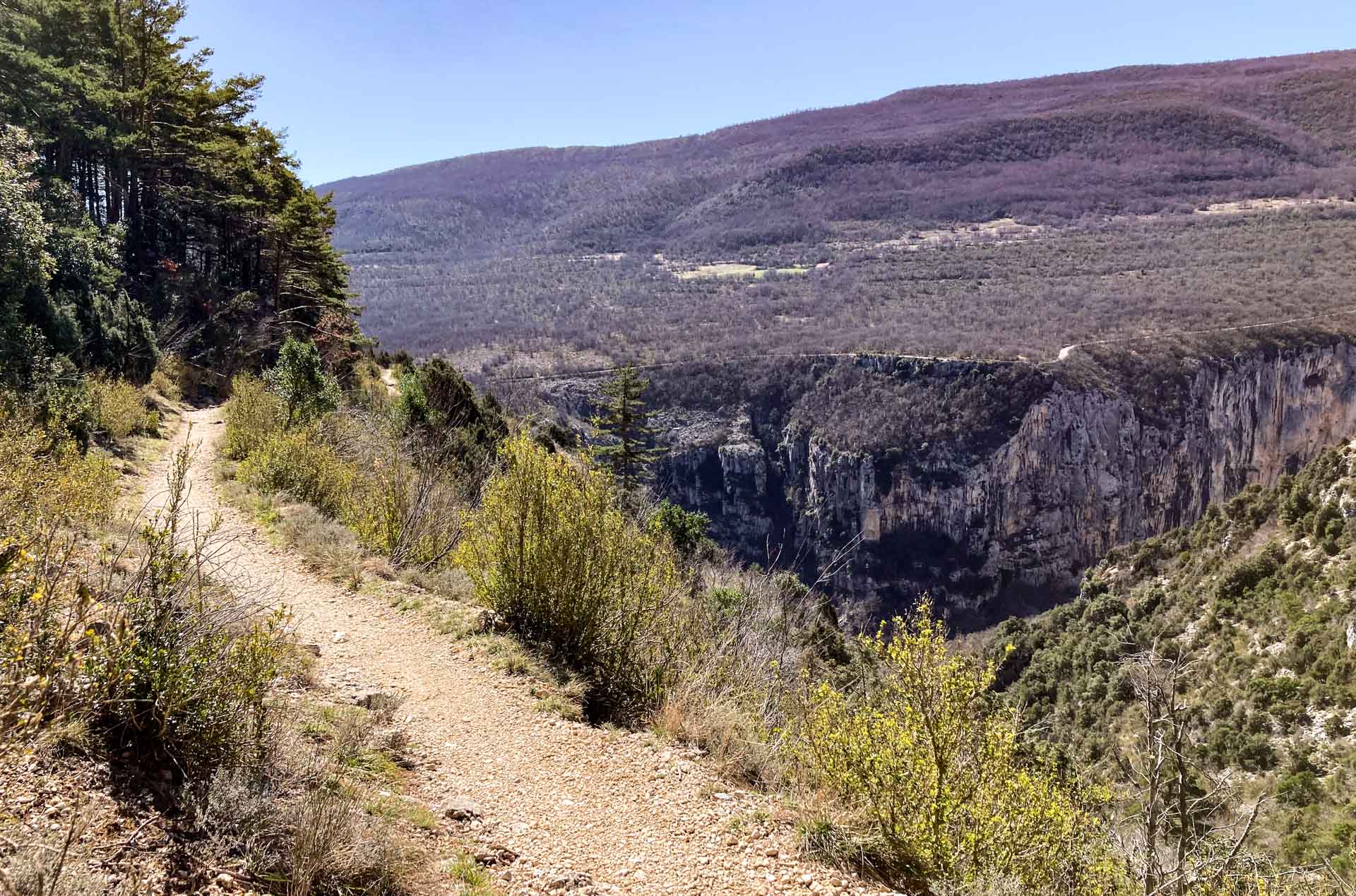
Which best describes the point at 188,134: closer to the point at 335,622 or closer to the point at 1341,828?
the point at 335,622

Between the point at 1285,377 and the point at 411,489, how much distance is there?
58.3 meters

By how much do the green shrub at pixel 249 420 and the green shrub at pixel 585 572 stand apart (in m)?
7.47

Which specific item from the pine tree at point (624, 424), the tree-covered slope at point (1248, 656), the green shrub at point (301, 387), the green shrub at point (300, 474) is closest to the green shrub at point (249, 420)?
the green shrub at point (301, 387)

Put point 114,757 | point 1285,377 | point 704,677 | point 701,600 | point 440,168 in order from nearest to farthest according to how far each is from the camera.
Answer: point 114,757
point 704,677
point 701,600
point 1285,377
point 440,168

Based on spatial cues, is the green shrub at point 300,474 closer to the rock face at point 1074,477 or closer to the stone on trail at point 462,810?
the stone on trail at point 462,810

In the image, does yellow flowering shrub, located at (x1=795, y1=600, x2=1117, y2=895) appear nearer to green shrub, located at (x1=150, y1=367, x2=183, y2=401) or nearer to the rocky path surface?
the rocky path surface

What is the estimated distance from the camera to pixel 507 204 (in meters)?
130

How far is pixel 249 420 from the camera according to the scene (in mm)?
12742

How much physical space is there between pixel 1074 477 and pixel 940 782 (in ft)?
167

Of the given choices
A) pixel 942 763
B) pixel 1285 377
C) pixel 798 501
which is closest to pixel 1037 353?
pixel 1285 377

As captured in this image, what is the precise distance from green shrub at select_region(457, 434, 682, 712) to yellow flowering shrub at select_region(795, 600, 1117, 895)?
1682 mm

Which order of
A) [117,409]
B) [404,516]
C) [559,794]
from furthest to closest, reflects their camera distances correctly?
[117,409] → [404,516] → [559,794]

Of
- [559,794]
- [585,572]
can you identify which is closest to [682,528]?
[585,572]

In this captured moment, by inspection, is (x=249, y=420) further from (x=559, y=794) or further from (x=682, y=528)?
(x=559, y=794)
